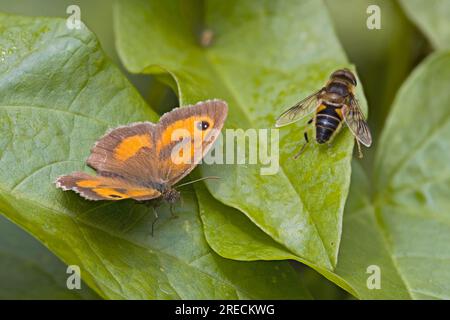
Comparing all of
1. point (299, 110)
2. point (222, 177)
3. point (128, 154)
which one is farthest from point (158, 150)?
point (299, 110)

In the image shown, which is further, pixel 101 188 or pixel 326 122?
pixel 326 122

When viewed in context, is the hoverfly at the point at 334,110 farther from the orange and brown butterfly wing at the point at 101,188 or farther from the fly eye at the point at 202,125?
the orange and brown butterfly wing at the point at 101,188

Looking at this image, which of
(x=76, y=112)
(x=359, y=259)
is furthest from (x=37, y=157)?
(x=359, y=259)

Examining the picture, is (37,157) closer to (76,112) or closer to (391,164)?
(76,112)

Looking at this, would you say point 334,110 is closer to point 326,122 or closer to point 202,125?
point 326,122

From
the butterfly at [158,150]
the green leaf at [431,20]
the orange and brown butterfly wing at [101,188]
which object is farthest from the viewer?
the green leaf at [431,20]

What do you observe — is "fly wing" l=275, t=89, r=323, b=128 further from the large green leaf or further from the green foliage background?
the large green leaf

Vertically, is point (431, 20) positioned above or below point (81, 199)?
above

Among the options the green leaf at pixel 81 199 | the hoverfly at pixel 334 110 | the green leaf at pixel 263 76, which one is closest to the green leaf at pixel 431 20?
the green leaf at pixel 263 76
